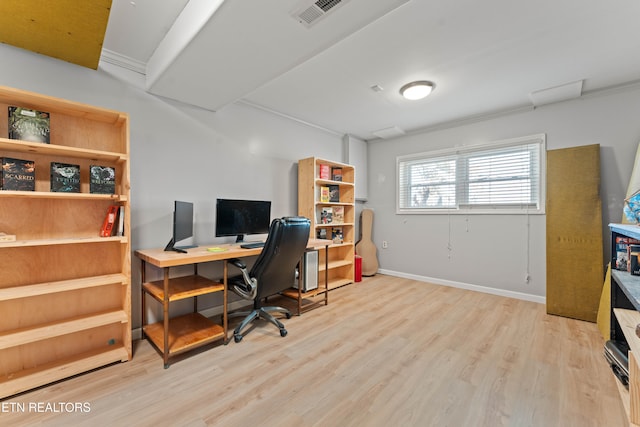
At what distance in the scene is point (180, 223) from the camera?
7.38 feet

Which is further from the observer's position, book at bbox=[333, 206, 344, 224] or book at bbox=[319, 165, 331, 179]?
book at bbox=[333, 206, 344, 224]

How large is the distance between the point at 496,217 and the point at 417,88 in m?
2.18

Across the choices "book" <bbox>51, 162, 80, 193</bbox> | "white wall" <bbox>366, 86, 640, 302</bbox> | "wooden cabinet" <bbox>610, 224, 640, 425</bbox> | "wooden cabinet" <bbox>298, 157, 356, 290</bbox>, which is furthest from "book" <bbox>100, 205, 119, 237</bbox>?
"white wall" <bbox>366, 86, 640, 302</bbox>

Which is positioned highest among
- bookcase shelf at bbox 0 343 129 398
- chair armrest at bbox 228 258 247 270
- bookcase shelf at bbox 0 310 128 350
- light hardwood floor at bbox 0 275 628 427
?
chair armrest at bbox 228 258 247 270

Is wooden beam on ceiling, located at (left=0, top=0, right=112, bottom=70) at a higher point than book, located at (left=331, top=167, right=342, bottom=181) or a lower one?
higher

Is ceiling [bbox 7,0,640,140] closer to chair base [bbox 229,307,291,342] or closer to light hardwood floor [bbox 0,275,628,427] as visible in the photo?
chair base [bbox 229,307,291,342]

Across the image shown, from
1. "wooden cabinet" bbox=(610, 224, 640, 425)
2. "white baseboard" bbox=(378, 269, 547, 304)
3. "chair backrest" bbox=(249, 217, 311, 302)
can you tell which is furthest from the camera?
"white baseboard" bbox=(378, 269, 547, 304)

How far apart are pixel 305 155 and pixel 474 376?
10.8 ft

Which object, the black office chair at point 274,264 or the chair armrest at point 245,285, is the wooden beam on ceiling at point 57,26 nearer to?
the black office chair at point 274,264

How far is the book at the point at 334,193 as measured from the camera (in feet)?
13.9

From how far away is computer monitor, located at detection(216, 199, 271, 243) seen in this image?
2.75m

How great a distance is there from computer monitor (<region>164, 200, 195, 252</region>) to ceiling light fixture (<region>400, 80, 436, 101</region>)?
A: 2.53 meters

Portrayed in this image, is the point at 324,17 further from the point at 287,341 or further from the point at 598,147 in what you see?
the point at 598,147

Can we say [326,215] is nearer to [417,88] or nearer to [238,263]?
[238,263]
